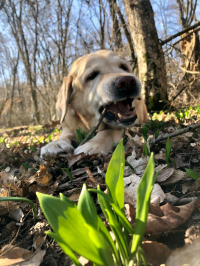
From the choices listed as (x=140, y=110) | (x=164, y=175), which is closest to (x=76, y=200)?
(x=164, y=175)

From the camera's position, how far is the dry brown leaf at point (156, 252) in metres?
0.68

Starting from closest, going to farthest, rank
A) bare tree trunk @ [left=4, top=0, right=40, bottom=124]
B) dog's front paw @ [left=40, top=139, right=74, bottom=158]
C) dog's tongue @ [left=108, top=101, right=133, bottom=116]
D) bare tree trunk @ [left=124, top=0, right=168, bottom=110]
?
dog's front paw @ [left=40, top=139, right=74, bottom=158], dog's tongue @ [left=108, top=101, right=133, bottom=116], bare tree trunk @ [left=124, top=0, right=168, bottom=110], bare tree trunk @ [left=4, top=0, right=40, bottom=124]

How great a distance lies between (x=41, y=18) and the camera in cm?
1458

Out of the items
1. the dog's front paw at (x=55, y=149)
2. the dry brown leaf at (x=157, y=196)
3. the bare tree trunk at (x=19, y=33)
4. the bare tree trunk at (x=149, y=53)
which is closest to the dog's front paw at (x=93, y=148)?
the dog's front paw at (x=55, y=149)

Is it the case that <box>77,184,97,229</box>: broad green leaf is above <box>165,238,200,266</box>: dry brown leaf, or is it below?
above

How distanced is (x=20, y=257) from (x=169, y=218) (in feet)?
2.14

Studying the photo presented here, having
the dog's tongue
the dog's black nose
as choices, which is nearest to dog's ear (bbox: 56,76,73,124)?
the dog's tongue

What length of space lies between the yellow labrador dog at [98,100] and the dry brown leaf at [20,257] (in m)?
1.18

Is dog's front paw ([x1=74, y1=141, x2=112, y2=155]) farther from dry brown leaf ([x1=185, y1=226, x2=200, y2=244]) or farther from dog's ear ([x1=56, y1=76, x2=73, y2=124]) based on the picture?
dry brown leaf ([x1=185, y1=226, x2=200, y2=244])

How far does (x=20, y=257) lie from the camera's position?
899mm

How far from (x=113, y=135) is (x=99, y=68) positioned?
1.04m

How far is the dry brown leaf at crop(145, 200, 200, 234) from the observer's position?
30.9 inches

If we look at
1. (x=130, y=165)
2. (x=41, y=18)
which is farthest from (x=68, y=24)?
(x=130, y=165)

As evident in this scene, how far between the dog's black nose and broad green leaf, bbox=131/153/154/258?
188 centimetres
